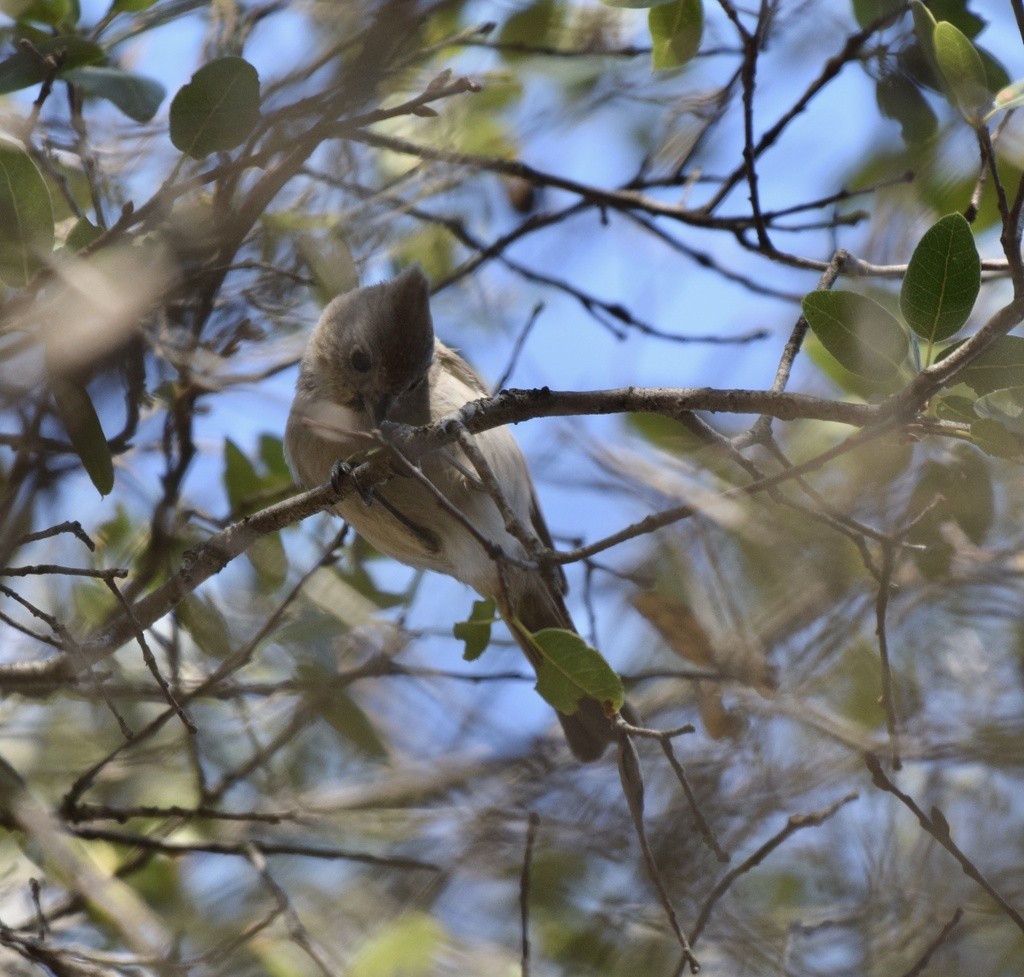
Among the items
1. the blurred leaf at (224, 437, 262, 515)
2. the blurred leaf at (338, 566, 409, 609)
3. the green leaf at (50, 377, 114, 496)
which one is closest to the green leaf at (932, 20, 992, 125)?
the green leaf at (50, 377, 114, 496)

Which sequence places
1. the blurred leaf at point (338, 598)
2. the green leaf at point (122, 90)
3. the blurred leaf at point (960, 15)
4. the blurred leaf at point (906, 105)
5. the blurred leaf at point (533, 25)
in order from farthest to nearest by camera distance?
the blurred leaf at point (533, 25)
the blurred leaf at point (338, 598)
the blurred leaf at point (906, 105)
the blurred leaf at point (960, 15)
the green leaf at point (122, 90)

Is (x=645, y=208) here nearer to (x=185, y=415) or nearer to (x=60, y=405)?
(x=185, y=415)

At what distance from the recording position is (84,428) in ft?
7.93

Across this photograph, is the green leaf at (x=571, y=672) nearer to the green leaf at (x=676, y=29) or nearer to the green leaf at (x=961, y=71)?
the green leaf at (x=961, y=71)

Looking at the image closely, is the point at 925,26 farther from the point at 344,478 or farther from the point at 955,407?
the point at 344,478

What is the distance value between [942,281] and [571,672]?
103 cm

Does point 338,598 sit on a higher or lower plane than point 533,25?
lower

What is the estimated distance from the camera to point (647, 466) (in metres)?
3.97

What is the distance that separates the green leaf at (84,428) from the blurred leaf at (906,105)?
2.19 metres

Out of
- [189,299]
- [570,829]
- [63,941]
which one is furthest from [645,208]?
[63,941]

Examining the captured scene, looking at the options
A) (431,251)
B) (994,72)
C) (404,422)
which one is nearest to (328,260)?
(404,422)

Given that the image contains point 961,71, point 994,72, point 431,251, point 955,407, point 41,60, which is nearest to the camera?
point 961,71

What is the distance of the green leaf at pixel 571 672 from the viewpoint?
2268mm

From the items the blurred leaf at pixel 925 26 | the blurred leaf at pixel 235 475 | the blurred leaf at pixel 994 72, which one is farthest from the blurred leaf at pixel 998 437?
the blurred leaf at pixel 235 475
